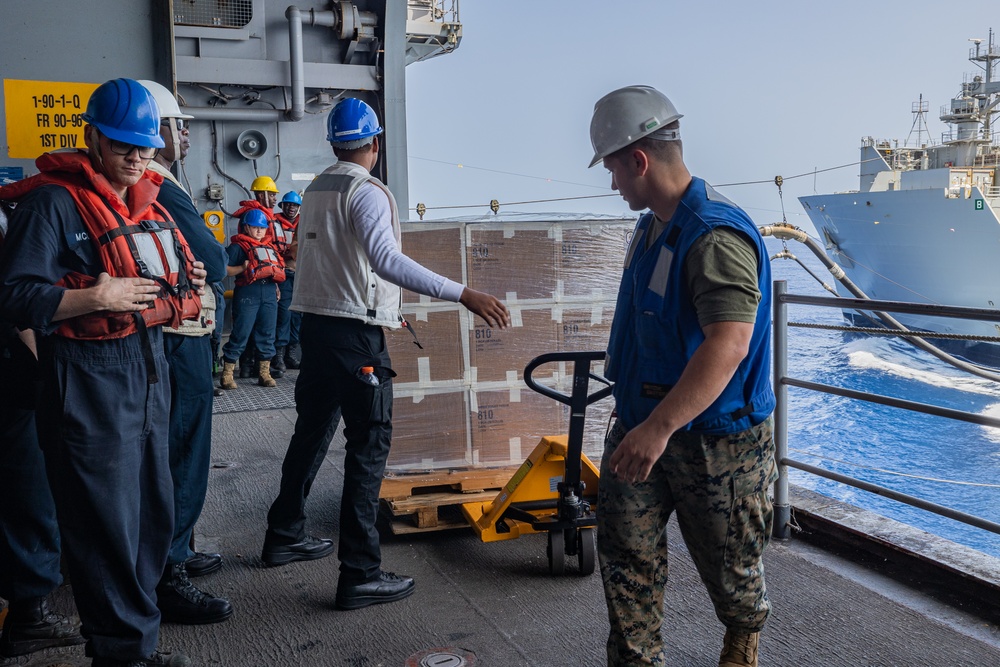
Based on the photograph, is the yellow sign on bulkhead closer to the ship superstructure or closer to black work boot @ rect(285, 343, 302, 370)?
black work boot @ rect(285, 343, 302, 370)

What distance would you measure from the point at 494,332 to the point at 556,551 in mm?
1314

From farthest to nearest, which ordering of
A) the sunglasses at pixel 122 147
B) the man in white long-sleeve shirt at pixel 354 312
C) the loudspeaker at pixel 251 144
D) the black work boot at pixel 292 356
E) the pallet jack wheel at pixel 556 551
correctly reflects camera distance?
1. the loudspeaker at pixel 251 144
2. the black work boot at pixel 292 356
3. the pallet jack wheel at pixel 556 551
4. the man in white long-sleeve shirt at pixel 354 312
5. the sunglasses at pixel 122 147

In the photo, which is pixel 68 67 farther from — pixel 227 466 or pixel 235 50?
pixel 235 50

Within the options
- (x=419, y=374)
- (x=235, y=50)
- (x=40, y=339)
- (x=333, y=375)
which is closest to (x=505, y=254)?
(x=419, y=374)

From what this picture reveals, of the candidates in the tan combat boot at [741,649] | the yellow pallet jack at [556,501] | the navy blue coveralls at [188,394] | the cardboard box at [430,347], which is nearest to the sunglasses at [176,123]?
the navy blue coveralls at [188,394]

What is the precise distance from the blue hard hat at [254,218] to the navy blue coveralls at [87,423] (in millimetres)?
6471

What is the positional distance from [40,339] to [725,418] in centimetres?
213

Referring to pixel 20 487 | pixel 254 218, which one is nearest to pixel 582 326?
pixel 20 487

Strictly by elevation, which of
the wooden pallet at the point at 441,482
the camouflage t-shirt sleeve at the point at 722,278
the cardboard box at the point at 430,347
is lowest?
the wooden pallet at the point at 441,482

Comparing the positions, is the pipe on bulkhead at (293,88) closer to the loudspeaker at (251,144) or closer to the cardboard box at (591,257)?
the loudspeaker at (251,144)

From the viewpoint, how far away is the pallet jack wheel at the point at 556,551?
143 inches

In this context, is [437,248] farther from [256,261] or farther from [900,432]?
[900,432]

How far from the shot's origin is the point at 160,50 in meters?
4.75

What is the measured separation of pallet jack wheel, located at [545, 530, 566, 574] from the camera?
3.63 meters
